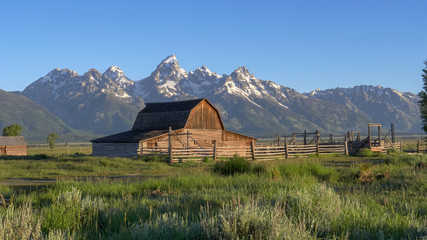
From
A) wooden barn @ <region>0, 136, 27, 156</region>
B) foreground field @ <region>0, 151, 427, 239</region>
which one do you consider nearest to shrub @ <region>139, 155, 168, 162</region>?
foreground field @ <region>0, 151, 427, 239</region>

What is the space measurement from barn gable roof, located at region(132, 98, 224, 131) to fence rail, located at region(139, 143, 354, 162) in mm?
8446

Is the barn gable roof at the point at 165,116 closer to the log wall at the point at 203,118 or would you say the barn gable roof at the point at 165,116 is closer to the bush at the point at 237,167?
the log wall at the point at 203,118

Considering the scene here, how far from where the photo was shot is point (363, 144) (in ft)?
151

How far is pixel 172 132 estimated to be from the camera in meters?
43.6

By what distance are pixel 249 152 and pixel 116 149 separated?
45.1 ft

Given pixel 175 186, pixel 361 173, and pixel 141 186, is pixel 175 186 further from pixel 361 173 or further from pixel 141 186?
pixel 361 173

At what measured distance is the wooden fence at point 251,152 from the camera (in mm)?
34062

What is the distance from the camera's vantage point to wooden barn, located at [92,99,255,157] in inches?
1680

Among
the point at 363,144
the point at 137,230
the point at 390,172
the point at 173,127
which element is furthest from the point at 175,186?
the point at 363,144

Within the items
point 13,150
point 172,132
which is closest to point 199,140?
point 172,132

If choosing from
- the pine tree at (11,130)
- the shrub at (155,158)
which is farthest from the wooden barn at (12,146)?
the shrub at (155,158)

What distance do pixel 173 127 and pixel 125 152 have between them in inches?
239

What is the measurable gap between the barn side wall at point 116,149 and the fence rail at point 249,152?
288 cm

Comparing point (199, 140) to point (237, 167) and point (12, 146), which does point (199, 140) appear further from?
point (12, 146)
